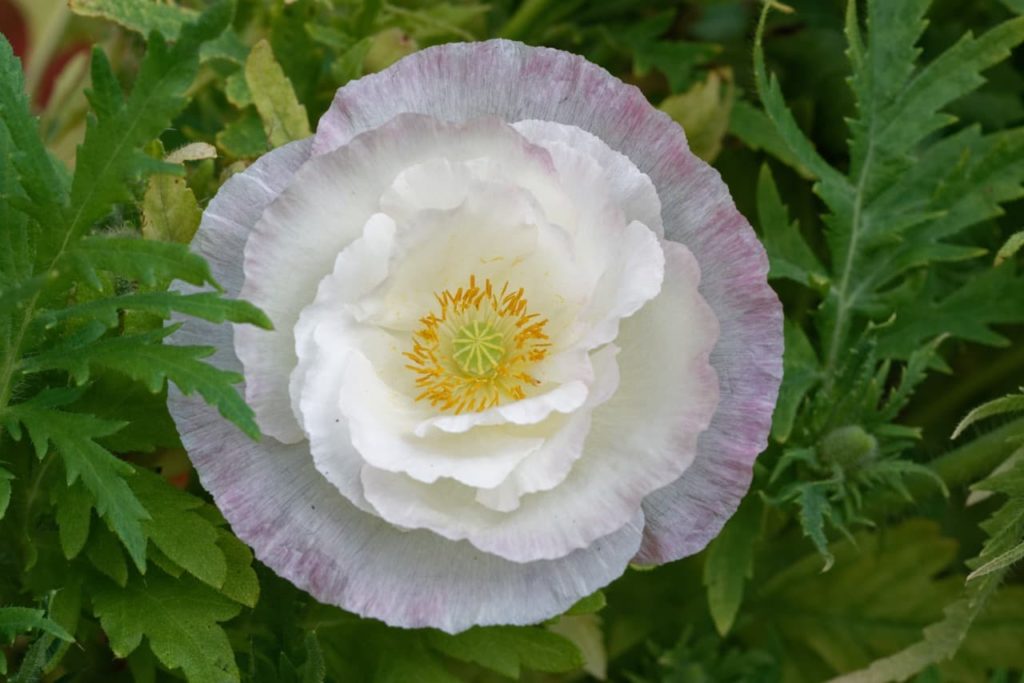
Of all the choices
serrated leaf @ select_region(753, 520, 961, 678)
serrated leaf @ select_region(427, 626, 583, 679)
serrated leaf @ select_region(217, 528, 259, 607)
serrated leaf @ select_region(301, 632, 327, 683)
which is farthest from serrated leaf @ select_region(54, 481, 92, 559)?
serrated leaf @ select_region(753, 520, 961, 678)

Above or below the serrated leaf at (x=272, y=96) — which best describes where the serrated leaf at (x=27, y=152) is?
below

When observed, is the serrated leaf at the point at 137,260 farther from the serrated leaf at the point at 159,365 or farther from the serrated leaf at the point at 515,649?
the serrated leaf at the point at 515,649

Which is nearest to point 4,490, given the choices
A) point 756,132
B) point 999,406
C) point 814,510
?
point 814,510

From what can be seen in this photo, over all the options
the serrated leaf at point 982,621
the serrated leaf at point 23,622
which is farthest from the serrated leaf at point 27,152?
the serrated leaf at point 982,621

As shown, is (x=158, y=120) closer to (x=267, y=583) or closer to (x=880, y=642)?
(x=267, y=583)

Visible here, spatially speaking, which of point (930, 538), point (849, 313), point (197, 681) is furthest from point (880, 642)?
point (197, 681)

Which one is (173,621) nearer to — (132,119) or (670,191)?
(132,119)

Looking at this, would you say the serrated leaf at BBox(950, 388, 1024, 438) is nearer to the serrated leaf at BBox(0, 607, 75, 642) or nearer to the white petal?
the white petal

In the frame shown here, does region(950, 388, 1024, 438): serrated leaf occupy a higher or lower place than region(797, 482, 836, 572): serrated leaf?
higher

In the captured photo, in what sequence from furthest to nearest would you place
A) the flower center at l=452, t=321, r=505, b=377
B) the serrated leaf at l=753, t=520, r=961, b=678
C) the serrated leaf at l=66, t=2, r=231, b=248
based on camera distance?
the serrated leaf at l=753, t=520, r=961, b=678 → the flower center at l=452, t=321, r=505, b=377 → the serrated leaf at l=66, t=2, r=231, b=248
